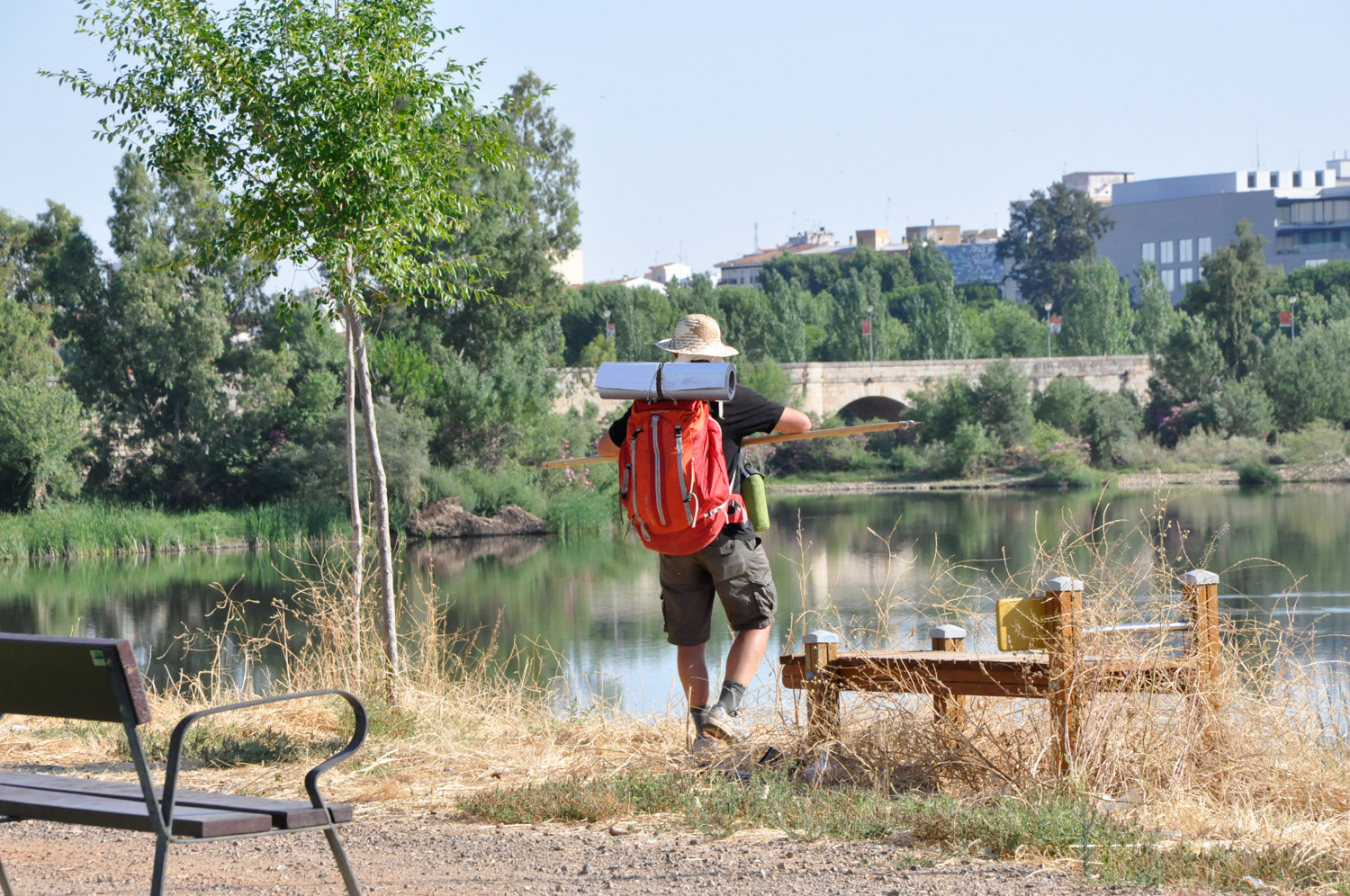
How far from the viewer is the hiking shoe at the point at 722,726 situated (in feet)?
13.4

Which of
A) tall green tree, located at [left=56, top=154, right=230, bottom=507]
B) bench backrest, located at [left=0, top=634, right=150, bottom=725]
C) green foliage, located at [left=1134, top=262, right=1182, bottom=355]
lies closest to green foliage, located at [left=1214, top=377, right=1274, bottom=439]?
green foliage, located at [left=1134, top=262, right=1182, bottom=355]

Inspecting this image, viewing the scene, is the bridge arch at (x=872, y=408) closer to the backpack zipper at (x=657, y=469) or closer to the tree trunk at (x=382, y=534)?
the tree trunk at (x=382, y=534)

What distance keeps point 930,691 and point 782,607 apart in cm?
1070

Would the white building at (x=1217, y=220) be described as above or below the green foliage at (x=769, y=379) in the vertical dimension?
above

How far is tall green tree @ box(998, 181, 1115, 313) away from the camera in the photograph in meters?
66.1

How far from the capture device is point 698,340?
13.9ft

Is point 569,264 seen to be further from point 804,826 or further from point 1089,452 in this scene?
point 804,826

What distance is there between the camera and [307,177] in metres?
5.62

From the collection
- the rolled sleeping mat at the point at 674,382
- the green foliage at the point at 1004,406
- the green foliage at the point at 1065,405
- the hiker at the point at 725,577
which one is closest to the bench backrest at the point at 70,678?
the rolled sleeping mat at the point at 674,382

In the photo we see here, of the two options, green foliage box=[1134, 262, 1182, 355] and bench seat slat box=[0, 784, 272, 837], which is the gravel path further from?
green foliage box=[1134, 262, 1182, 355]

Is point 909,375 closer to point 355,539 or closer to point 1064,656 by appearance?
point 355,539

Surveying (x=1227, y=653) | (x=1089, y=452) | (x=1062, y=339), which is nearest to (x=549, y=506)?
(x=1089, y=452)

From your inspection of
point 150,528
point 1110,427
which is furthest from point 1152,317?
point 150,528

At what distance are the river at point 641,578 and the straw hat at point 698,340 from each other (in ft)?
9.25
